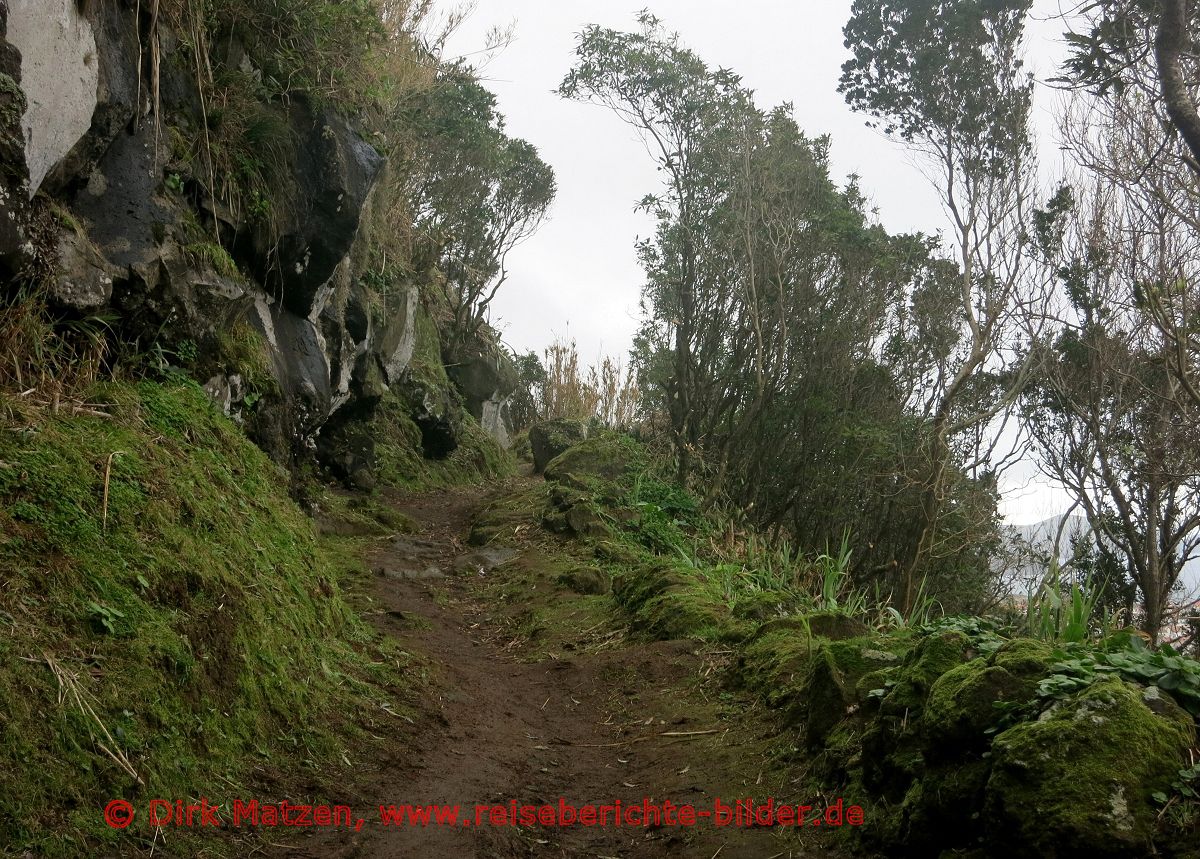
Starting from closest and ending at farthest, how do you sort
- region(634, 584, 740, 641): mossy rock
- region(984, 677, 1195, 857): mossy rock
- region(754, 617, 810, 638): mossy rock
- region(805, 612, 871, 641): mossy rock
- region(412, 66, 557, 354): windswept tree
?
region(984, 677, 1195, 857): mossy rock < region(805, 612, 871, 641): mossy rock < region(754, 617, 810, 638): mossy rock < region(634, 584, 740, 641): mossy rock < region(412, 66, 557, 354): windswept tree

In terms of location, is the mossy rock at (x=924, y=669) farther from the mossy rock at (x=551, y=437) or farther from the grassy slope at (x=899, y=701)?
the mossy rock at (x=551, y=437)

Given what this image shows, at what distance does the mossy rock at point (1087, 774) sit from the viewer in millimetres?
2354

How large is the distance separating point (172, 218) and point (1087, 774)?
6.12 metres

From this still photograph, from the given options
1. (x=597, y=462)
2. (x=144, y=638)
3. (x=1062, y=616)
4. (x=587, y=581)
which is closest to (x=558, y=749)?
(x=144, y=638)

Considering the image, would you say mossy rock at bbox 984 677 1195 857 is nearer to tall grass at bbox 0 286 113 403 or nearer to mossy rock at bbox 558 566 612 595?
tall grass at bbox 0 286 113 403

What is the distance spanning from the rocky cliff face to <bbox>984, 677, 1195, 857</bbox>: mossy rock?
494cm

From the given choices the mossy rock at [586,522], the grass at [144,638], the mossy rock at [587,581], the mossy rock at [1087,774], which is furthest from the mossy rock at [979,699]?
the mossy rock at [586,522]

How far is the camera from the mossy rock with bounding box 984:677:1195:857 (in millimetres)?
2354

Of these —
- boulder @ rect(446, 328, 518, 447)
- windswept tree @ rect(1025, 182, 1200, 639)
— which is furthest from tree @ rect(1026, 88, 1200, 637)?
boulder @ rect(446, 328, 518, 447)

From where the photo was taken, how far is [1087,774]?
8.05 ft

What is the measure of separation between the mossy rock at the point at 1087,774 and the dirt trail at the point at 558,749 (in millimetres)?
1015

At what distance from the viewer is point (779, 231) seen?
46.1 feet

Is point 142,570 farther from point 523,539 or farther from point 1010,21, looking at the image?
point 1010,21

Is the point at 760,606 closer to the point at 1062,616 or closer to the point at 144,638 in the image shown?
the point at 1062,616
